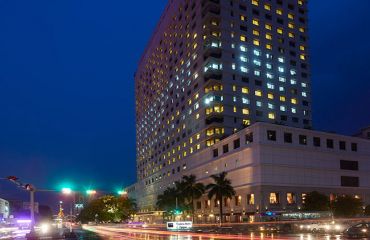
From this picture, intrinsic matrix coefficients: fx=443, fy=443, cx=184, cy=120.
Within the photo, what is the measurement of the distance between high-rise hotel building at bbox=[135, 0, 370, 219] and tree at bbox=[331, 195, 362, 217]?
107ft

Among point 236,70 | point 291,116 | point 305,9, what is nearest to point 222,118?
point 236,70

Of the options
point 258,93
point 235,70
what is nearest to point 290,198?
point 258,93

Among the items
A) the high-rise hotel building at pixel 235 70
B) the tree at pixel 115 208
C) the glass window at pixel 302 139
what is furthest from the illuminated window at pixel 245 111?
the tree at pixel 115 208

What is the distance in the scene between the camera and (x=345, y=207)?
10519 centimetres

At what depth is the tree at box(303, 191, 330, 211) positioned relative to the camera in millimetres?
106125

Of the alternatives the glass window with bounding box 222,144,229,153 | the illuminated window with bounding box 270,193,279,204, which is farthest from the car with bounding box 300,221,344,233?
the glass window with bounding box 222,144,229,153

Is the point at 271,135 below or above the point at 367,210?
above

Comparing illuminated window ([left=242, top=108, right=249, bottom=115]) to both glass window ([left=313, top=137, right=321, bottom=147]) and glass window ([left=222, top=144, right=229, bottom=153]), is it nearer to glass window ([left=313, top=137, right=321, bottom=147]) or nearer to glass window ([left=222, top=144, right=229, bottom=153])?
glass window ([left=222, top=144, right=229, bottom=153])

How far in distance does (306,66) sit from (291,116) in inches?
814

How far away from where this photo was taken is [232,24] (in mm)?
145500

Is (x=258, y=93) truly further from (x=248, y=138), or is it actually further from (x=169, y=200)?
(x=169, y=200)

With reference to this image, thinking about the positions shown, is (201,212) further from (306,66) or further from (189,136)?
(306,66)

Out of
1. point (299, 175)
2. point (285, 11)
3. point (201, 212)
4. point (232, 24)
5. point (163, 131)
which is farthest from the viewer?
point (163, 131)

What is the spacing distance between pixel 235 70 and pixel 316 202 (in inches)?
2059
